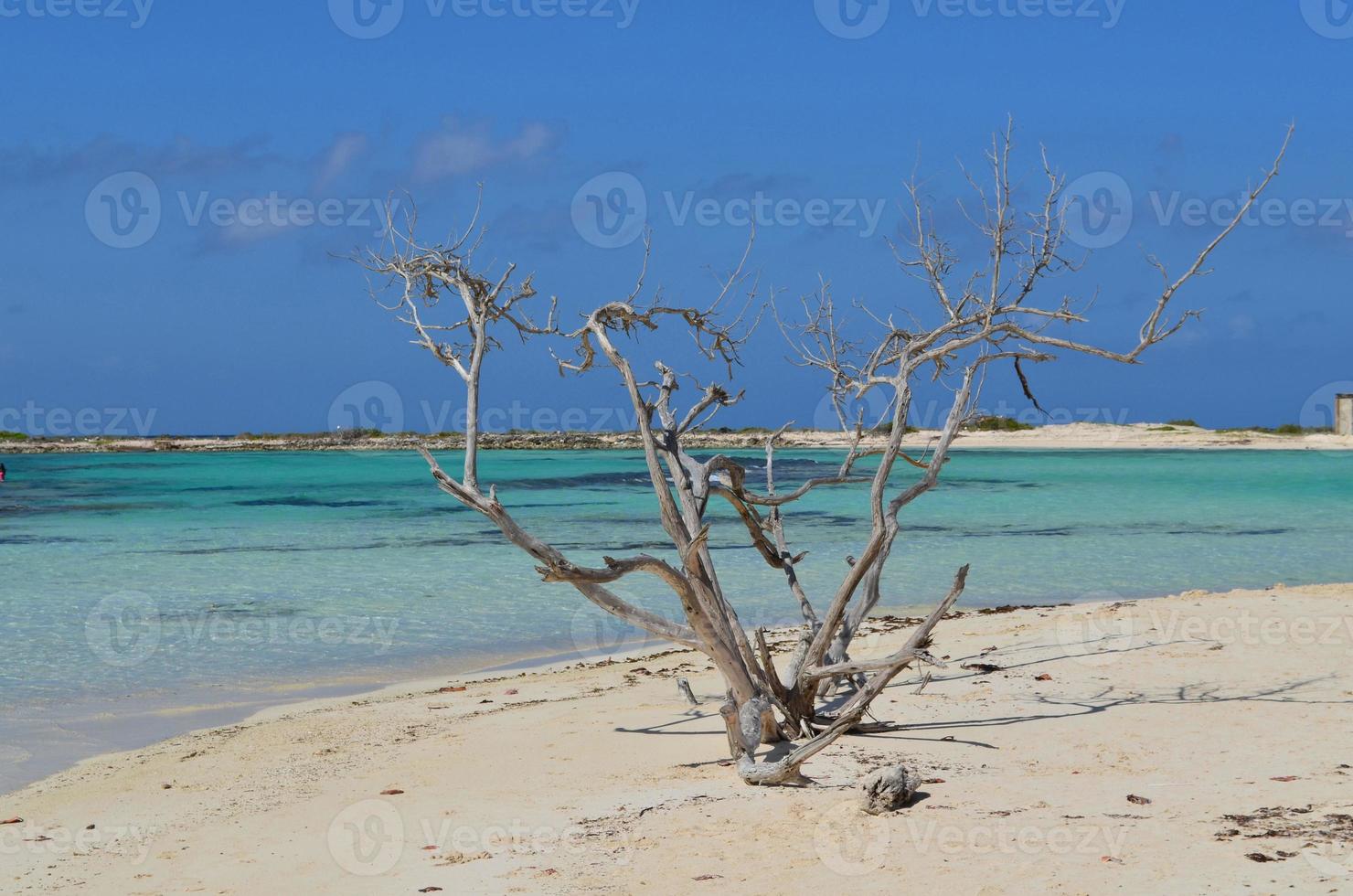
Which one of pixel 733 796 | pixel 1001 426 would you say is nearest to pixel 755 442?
pixel 1001 426

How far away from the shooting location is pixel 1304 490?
107 ft

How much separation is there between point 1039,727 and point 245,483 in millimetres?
38950

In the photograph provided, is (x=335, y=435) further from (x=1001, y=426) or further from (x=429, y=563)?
(x=429, y=563)

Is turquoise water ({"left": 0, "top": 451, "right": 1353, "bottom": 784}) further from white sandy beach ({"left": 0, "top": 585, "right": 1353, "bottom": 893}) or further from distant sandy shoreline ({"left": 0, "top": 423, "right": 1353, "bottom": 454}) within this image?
distant sandy shoreline ({"left": 0, "top": 423, "right": 1353, "bottom": 454})

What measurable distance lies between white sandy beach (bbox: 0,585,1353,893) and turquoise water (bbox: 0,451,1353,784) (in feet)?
8.30

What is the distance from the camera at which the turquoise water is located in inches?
434

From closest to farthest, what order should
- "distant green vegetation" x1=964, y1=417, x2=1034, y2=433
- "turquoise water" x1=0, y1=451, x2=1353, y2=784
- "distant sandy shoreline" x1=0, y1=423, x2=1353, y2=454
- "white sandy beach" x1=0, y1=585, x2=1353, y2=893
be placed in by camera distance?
1. "white sandy beach" x1=0, y1=585, x2=1353, y2=893
2. "turquoise water" x1=0, y1=451, x2=1353, y2=784
3. "distant sandy shoreline" x1=0, y1=423, x2=1353, y2=454
4. "distant green vegetation" x1=964, y1=417, x2=1034, y2=433

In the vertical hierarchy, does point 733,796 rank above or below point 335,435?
below

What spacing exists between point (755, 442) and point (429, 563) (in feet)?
179

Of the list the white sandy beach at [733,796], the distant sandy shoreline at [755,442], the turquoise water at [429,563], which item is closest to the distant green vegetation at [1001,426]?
the distant sandy shoreline at [755,442]

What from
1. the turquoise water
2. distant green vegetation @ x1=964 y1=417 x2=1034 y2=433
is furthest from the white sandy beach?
distant green vegetation @ x1=964 y1=417 x2=1034 y2=433

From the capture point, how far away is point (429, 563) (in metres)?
18.2

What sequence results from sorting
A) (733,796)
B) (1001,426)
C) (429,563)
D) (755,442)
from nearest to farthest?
1. (733,796)
2. (429,563)
3. (755,442)
4. (1001,426)

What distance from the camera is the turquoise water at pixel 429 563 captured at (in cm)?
1102
